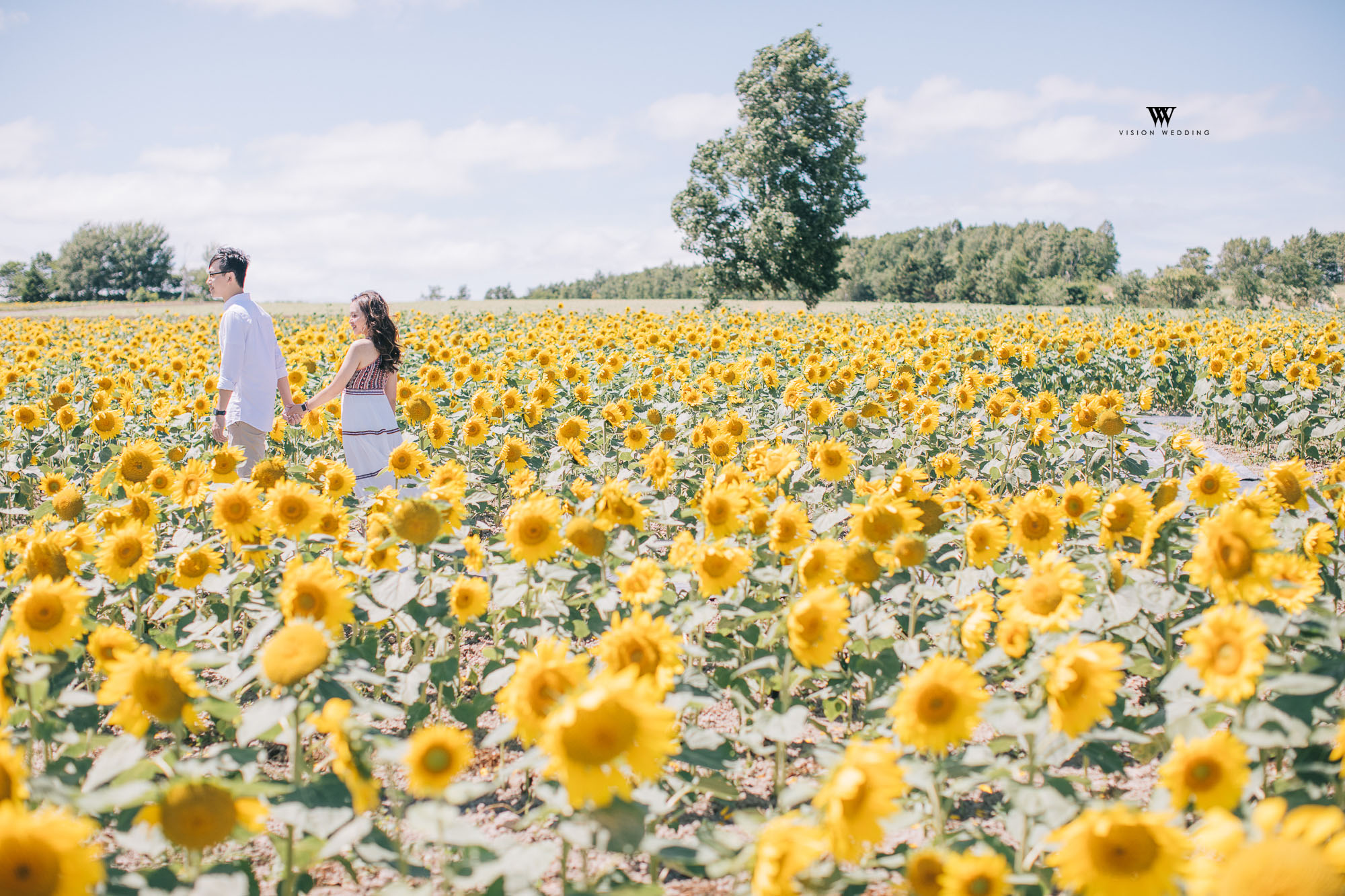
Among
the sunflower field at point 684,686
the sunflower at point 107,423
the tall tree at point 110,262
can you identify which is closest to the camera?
the sunflower field at point 684,686

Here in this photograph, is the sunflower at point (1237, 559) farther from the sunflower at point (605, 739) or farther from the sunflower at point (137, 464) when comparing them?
the sunflower at point (137, 464)

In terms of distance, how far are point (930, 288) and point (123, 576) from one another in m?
100

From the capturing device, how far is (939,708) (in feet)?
6.89

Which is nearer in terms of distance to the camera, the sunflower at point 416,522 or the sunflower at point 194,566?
the sunflower at point 416,522

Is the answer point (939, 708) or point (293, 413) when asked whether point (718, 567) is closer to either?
point (939, 708)

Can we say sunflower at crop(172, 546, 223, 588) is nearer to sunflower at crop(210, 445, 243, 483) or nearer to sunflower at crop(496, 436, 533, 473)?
sunflower at crop(210, 445, 243, 483)

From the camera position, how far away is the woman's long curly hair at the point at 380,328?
6273mm

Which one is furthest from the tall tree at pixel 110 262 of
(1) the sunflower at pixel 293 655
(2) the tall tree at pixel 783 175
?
(1) the sunflower at pixel 293 655

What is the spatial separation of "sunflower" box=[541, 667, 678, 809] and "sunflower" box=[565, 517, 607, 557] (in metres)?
1.23

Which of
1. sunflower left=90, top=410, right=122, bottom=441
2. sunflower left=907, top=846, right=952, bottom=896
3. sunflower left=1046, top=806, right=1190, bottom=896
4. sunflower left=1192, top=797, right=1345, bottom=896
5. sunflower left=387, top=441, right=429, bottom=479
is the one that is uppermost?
sunflower left=90, top=410, right=122, bottom=441

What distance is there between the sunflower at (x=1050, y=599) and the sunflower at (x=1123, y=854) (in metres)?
0.71

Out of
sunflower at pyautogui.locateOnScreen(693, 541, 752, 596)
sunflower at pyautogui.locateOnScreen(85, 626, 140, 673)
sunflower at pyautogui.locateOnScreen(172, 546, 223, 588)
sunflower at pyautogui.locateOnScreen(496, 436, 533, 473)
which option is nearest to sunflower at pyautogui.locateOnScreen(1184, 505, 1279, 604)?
sunflower at pyautogui.locateOnScreen(693, 541, 752, 596)

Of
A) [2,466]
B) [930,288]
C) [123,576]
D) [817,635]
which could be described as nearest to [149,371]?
[2,466]

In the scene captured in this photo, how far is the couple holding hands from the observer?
19.4 ft
